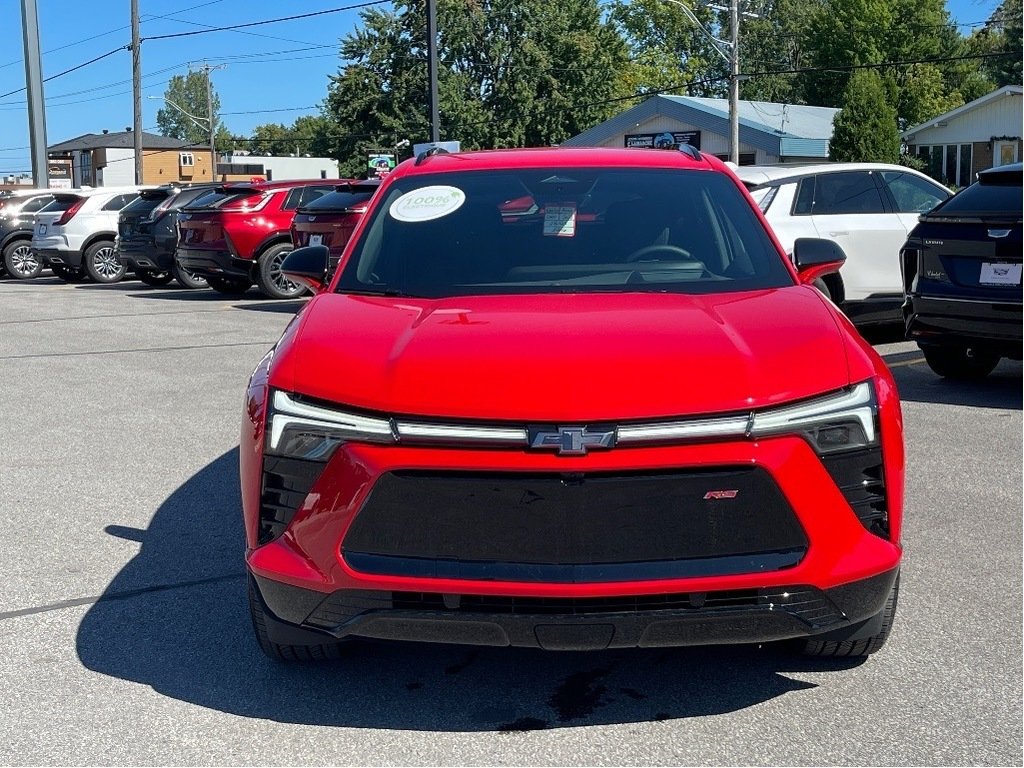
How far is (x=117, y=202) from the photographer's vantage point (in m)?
22.8

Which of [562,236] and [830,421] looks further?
[562,236]

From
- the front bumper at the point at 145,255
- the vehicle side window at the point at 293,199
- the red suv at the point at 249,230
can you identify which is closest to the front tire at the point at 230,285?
the red suv at the point at 249,230

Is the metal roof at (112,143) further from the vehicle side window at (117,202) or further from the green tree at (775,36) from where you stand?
the vehicle side window at (117,202)

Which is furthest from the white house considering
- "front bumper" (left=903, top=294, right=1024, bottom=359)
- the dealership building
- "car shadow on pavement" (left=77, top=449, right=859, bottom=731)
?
"car shadow on pavement" (left=77, top=449, right=859, bottom=731)

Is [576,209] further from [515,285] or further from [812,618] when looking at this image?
[812,618]

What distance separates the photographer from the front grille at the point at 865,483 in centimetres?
322

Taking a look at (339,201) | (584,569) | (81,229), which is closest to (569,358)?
(584,569)

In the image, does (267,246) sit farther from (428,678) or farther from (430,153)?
(428,678)

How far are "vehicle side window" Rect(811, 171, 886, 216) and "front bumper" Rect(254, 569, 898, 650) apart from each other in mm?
7964

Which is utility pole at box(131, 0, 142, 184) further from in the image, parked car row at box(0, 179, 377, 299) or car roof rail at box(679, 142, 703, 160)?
car roof rail at box(679, 142, 703, 160)

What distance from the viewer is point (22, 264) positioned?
84.1 ft

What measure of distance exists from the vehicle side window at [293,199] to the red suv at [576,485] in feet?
47.4

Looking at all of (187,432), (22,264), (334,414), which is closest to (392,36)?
(22,264)

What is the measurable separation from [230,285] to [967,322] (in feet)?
44.7
